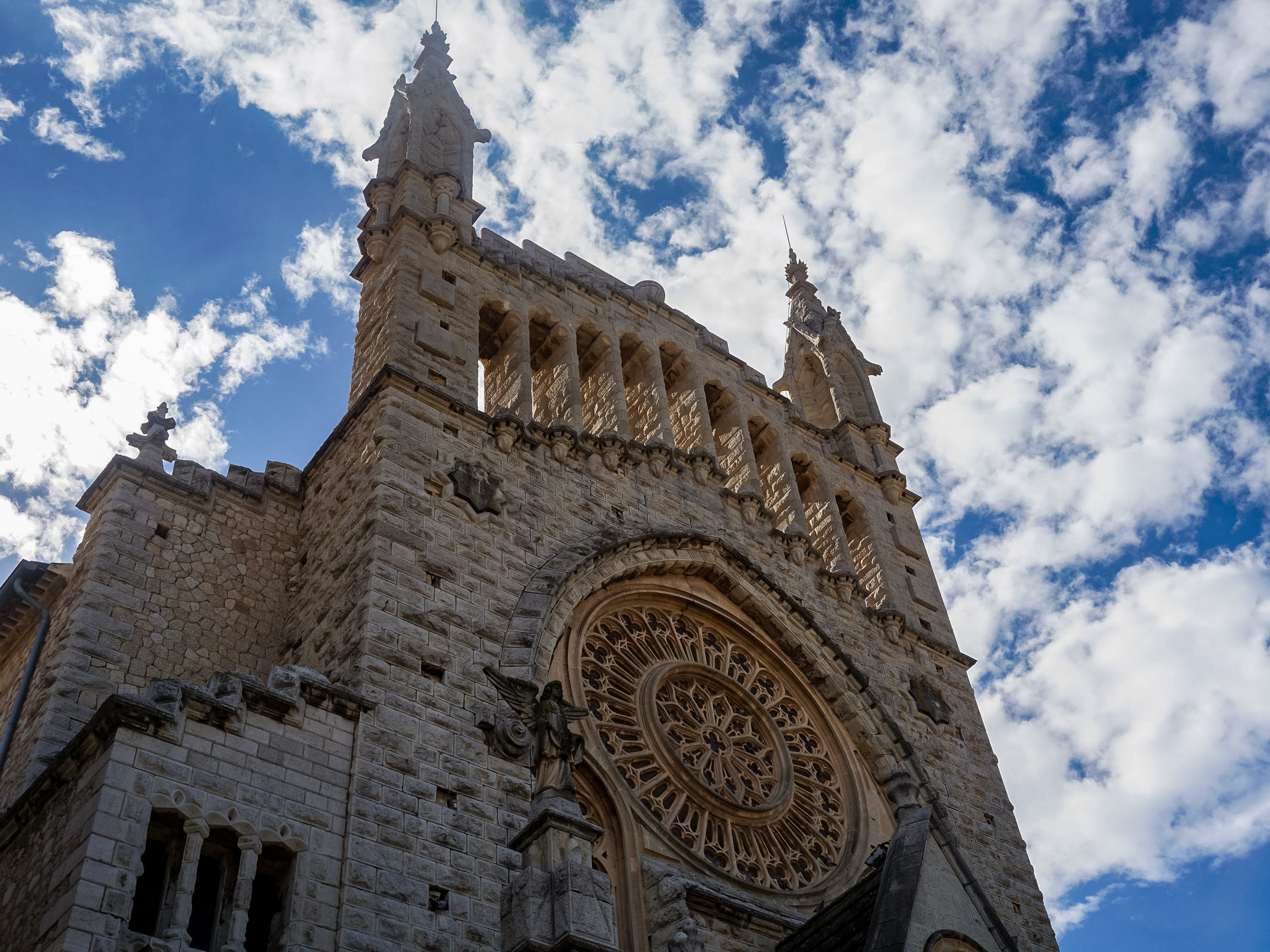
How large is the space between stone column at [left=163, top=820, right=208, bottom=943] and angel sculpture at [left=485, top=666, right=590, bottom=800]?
3.21 metres

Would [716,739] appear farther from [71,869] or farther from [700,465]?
[71,869]

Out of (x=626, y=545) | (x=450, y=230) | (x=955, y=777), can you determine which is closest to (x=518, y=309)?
Answer: (x=450, y=230)

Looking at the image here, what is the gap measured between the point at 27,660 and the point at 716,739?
27.1 feet

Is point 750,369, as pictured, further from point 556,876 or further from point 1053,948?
point 556,876

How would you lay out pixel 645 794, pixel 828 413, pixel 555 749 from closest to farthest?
1. pixel 555 749
2. pixel 645 794
3. pixel 828 413

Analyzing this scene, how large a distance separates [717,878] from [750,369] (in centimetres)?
1145

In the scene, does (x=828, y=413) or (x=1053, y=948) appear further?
(x=828, y=413)

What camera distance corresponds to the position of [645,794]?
14484 millimetres

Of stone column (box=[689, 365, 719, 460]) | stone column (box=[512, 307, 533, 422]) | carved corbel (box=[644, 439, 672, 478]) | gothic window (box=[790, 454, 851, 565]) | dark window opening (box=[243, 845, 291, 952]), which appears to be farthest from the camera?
gothic window (box=[790, 454, 851, 565])

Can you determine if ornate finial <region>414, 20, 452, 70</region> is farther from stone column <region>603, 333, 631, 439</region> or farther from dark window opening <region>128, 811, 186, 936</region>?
dark window opening <region>128, 811, 186, 936</region>

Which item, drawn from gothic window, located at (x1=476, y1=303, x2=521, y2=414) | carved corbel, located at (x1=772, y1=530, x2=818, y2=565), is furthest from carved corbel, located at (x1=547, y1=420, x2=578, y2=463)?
carved corbel, located at (x1=772, y1=530, x2=818, y2=565)

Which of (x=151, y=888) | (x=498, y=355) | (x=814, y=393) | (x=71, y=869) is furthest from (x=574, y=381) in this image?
(x=71, y=869)

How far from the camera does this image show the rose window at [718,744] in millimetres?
14805

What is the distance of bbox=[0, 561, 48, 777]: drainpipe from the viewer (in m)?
13.0
